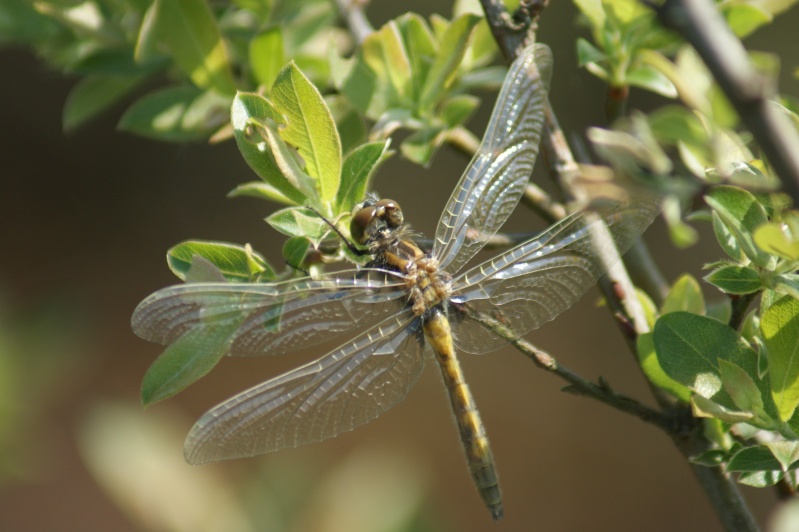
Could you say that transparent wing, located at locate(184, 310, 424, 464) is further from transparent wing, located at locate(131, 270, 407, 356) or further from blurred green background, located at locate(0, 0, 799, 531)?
blurred green background, located at locate(0, 0, 799, 531)

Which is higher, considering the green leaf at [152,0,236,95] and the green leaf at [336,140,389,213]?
the green leaf at [152,0,236,95]

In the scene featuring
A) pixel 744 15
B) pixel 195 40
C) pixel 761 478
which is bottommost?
pixel 761 478

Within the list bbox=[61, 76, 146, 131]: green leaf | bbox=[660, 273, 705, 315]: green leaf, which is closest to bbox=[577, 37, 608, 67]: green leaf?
bbox=[660, 273, 705, 315]: green leaf

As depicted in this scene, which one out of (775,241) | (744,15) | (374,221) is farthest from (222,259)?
(744,15)

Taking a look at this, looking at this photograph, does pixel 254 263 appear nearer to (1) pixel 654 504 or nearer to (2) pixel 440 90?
(2) pixel 440 90

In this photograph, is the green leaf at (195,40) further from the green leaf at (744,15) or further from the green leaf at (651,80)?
the green leaf at (744,15)

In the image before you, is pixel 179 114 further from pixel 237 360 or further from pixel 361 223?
pixel 237 360

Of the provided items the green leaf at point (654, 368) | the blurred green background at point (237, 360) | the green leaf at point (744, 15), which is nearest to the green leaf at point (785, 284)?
the green leaf at point (654, 368)
